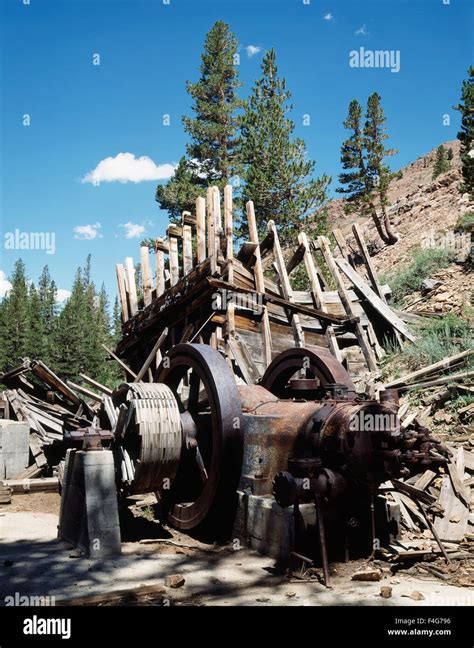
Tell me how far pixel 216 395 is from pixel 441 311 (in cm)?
895

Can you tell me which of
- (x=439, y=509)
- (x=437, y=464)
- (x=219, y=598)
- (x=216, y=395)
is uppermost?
(x=216, y=395)

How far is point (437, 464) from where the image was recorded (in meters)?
3.64

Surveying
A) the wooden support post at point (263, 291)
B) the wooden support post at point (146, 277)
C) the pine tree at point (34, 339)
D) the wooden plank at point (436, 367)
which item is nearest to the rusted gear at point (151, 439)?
the wooden plank at point (436, 367)

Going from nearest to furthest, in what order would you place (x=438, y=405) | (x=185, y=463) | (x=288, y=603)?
1. (x=288, y=603)
2. (x=185, y=463)
3. (x=438, y=405)

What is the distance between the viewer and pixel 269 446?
4.81 m

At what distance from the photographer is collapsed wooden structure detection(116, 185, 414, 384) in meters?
10.0

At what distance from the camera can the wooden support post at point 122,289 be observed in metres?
14.3

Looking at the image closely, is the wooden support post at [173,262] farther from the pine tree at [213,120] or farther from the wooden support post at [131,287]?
the pine tree at [213,120]

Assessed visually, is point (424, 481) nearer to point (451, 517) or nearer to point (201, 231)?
point (451, 517)

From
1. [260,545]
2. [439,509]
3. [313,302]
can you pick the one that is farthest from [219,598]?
[313,302]

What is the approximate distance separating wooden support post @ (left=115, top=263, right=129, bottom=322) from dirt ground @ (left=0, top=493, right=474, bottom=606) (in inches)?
360

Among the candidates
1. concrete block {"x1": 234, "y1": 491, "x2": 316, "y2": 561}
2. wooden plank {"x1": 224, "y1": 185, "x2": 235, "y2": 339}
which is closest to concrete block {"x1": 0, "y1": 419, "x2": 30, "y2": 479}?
wooden plank {"x1": 224, "y1": 185, "x2": 235, "y2": 339}
